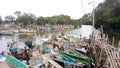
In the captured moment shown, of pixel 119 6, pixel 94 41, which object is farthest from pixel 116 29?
pixel 94 41

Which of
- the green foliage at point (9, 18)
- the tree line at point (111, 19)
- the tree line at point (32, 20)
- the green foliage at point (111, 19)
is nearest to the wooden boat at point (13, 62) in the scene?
the tree line at point (111, 19)

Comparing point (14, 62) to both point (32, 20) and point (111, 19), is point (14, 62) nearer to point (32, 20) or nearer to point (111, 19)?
point (111, 19)

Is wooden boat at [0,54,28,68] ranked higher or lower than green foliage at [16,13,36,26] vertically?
lower

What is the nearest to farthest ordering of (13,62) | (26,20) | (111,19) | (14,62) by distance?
1. (14,62)
2. (13,62)
3. (111,19)
4. (26,20)

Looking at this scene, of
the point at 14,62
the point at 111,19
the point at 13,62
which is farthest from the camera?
the point at 111,19

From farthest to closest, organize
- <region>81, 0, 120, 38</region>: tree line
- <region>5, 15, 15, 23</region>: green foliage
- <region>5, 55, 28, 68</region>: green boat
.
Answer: <region>5, 15, 15, 23</region>: green foliage < <region>81, 0, 120, 38</region>: tree line < <region>5, 55, 28, 68</region>: green boat

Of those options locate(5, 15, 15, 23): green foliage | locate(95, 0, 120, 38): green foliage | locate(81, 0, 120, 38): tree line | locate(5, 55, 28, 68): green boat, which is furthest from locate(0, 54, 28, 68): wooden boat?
locate(5, 15, 15, 23): green foliage

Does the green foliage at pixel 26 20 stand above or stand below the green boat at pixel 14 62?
above

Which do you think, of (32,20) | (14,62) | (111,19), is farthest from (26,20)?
(14,62)

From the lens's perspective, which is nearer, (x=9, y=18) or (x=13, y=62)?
(x=13, y=62)

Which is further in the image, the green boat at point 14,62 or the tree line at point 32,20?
the tree line at point 32,20

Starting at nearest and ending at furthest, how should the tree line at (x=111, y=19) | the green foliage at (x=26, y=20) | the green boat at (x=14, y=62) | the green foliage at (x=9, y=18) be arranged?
the green boat at (x=14, y=62)
the tree line at (x=111, y=19)
the green foliage at (x=26, y=20)
the green foliage at (x=9, y=18)

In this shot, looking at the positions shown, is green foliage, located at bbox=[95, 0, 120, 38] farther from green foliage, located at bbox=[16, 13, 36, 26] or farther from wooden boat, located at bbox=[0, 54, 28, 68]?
green foliage, located at bbox=[16, 13, 36, 26]

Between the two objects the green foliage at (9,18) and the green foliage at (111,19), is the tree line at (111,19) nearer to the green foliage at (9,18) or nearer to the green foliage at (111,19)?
the green foliage at (111,19)
